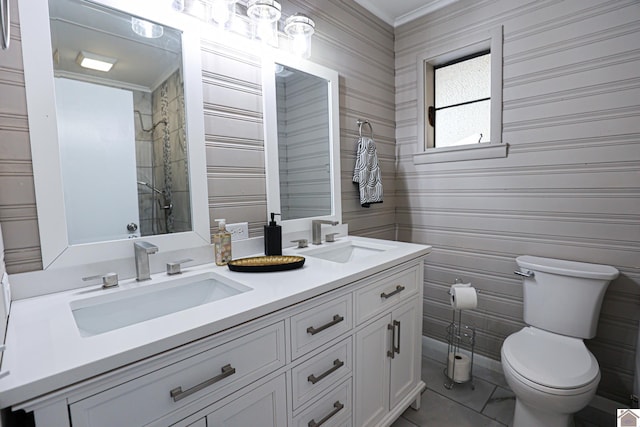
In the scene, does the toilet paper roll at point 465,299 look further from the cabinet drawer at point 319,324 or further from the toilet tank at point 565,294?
the cabinet drawer at point 319,324

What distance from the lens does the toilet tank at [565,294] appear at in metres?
1.48

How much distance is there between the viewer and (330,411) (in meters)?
1.12

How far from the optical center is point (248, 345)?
0.84 m

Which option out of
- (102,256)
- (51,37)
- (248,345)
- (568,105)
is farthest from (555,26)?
(102,256)

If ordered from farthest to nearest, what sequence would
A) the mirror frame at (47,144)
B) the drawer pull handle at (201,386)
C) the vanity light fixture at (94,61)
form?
the vanity light fixture at (94,61), the mirror frame at (47,144), the drawer pull handle at (201,386)

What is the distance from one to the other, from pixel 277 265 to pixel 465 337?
1.62 meters

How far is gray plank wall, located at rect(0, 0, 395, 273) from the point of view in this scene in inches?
35.6

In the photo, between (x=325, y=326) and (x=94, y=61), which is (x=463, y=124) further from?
(x=94, y=61)

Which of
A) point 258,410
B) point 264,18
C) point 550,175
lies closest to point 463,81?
point 550,175

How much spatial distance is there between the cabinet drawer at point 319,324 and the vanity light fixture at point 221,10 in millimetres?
1252

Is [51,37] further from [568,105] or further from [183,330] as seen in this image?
[568,105]

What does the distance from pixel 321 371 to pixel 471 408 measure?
3.70 feet

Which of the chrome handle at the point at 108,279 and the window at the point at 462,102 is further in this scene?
the window at the point at 462,102

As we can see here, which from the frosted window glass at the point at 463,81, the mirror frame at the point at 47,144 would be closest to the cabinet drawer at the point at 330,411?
the mirror frame at the point at 47,144
